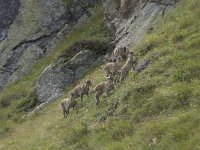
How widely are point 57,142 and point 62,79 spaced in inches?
574

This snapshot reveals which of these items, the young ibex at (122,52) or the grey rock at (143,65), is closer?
the grey rock at (143,65)

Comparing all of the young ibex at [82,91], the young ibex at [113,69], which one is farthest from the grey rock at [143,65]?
the young ibex at [82,91]

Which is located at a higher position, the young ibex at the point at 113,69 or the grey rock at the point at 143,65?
the grey rock at the point at 143,65

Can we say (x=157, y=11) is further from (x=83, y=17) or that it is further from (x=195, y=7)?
(x=83, y=17)

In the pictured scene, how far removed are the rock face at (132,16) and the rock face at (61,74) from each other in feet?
9.91

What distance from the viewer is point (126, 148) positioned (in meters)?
21.8

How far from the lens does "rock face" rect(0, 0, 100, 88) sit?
4938 centimetres

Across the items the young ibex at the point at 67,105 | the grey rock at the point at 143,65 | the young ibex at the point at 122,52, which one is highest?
the grey rock at the point at 143,65

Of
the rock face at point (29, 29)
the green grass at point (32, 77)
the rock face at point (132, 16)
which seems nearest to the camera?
the rock face at point (132, 16)

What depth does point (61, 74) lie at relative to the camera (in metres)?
41.3

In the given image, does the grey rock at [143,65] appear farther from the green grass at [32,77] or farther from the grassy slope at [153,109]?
the green grass at [32,77]

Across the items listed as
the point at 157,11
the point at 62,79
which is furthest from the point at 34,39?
the point at 157,11

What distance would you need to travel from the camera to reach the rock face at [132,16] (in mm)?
36531

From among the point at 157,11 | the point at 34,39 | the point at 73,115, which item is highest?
the point at 157,11
